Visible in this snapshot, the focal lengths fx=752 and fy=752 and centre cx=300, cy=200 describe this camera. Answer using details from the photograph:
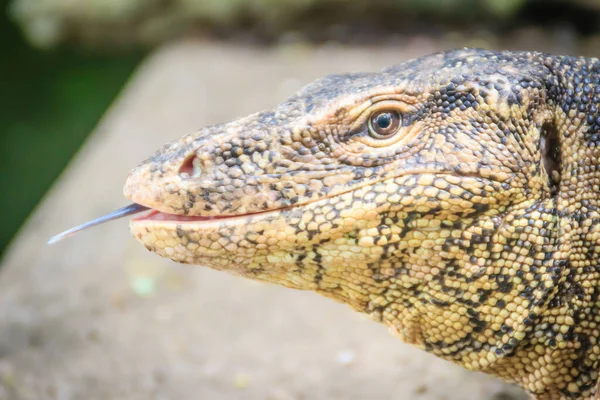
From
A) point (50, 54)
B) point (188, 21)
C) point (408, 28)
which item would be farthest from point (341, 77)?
point (50, 54)

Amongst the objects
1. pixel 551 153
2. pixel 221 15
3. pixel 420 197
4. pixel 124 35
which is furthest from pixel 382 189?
pixel 124 35

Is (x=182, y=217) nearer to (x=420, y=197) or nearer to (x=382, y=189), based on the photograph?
(x=382, y=189)

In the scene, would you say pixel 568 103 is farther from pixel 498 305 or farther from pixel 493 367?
pixel 493 367

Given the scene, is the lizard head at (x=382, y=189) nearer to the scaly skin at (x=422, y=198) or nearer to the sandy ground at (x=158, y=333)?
the scaly skin at (x=422, y=198)

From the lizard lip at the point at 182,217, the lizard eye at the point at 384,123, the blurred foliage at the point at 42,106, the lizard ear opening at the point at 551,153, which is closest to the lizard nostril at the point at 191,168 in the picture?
the lizard lip at the point at 182,217

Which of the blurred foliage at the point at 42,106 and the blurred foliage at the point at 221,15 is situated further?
the blurred foliage at the point at 42,106

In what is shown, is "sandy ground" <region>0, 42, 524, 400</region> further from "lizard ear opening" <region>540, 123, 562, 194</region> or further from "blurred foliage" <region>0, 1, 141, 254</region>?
"blurred foliage" <region>0, 1, 141, 254</region>

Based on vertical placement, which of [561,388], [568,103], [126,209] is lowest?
[561,388]
